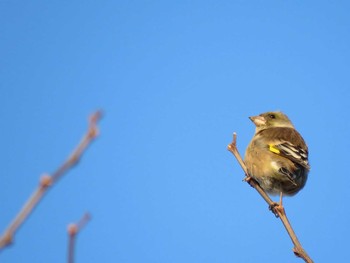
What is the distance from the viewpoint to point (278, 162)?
337 inches

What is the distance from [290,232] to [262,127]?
630 cm

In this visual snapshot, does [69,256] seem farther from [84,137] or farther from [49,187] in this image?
[84,137]

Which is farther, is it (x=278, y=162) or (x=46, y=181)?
(x=278, y=162)

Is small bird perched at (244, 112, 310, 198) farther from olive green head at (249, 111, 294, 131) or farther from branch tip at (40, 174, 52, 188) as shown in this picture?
branch tip at (40, 174, 52, 188)

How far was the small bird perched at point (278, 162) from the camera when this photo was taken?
8.49 metres

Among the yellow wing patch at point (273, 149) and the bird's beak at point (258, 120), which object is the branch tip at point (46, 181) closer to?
the yellow wing patch at point (273, 149)

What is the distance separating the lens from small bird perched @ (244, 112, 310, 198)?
8492mm

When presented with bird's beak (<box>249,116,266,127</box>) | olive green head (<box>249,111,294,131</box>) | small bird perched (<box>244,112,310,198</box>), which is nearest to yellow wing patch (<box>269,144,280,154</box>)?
small bird perched (<box>244,112,310,198</box>)

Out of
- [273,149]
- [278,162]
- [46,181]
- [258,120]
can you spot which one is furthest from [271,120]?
[46,181]

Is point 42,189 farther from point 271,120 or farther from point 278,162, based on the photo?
point 271,120

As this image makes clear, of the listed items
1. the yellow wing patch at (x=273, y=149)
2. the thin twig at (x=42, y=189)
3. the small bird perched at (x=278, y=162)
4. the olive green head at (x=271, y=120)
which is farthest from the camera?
the olive green head at (x=271, y=120)

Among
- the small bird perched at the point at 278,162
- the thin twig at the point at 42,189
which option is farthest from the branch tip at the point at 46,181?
the small bird perched at the point at 278,162

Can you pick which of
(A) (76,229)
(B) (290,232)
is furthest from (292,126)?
(A) (76,229)

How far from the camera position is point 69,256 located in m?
1.50
